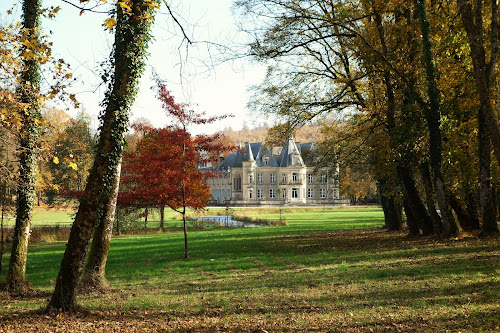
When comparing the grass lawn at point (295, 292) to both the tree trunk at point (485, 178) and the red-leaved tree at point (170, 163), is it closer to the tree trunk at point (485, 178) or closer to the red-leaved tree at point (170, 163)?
the tree trunk at point (485, 178)

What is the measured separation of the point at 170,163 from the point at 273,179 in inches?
2339

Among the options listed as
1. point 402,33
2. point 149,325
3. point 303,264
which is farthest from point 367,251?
point 149,325

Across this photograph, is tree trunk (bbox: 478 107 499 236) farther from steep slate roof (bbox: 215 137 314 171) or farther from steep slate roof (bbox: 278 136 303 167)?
steep slate roof (bbox: 278 136 303 167)

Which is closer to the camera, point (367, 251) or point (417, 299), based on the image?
point (417, 299)

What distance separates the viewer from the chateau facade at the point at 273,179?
250 ft

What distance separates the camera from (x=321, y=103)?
17.8 m

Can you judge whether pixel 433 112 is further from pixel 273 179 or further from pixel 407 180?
pixel 273 179

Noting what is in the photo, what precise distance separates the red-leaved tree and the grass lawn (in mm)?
3553

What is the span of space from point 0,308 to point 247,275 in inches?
218

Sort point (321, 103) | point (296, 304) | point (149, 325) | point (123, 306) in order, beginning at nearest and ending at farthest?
point (149, 325), point (296, 304), point (123, 306), point (321, 103)

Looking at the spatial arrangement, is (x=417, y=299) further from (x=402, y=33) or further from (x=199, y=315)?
(x=402, y=33)

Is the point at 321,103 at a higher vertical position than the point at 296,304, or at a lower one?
higher

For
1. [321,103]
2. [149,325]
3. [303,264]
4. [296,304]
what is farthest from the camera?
[321,103]

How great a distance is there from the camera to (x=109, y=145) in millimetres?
7281
